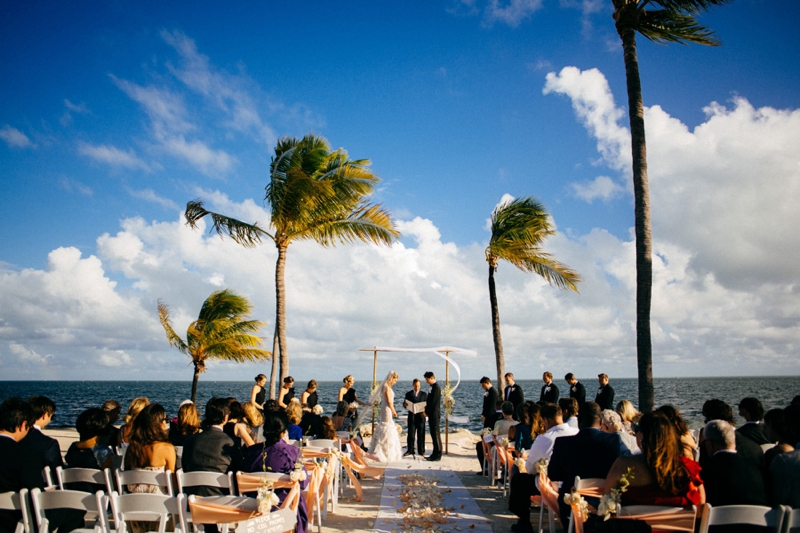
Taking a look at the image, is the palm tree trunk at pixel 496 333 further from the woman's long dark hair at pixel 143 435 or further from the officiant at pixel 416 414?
the woman's long dark hair at pixel 143 435

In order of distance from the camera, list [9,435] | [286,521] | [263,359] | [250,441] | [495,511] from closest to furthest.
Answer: [286,521], [9,435], [250,441], [495,511], [263,359]

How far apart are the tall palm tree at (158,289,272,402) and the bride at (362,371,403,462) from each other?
10.3 meters

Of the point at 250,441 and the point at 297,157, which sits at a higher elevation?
the point at 297,157

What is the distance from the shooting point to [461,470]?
11.1 metres

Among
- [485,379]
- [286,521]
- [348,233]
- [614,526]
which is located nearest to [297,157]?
[348,233]

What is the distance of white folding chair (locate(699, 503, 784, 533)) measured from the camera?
3.63 metres

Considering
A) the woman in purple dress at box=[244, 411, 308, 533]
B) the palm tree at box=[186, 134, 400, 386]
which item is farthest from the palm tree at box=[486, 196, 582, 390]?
the woman in purple dress at box=[244, 411, 308, 533]

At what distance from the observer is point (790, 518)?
11.9 ft

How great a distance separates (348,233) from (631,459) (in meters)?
11.3

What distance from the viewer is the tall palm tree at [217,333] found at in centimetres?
1977

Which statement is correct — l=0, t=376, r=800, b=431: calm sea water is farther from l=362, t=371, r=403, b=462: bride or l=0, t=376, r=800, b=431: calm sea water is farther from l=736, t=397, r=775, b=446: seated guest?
l=736, t=397, r=775, b=446: seated guest

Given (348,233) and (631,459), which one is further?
(348,233)

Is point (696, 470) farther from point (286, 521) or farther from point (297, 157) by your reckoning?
point (297, 157)

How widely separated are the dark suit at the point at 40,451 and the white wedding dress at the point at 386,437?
7.64 m
